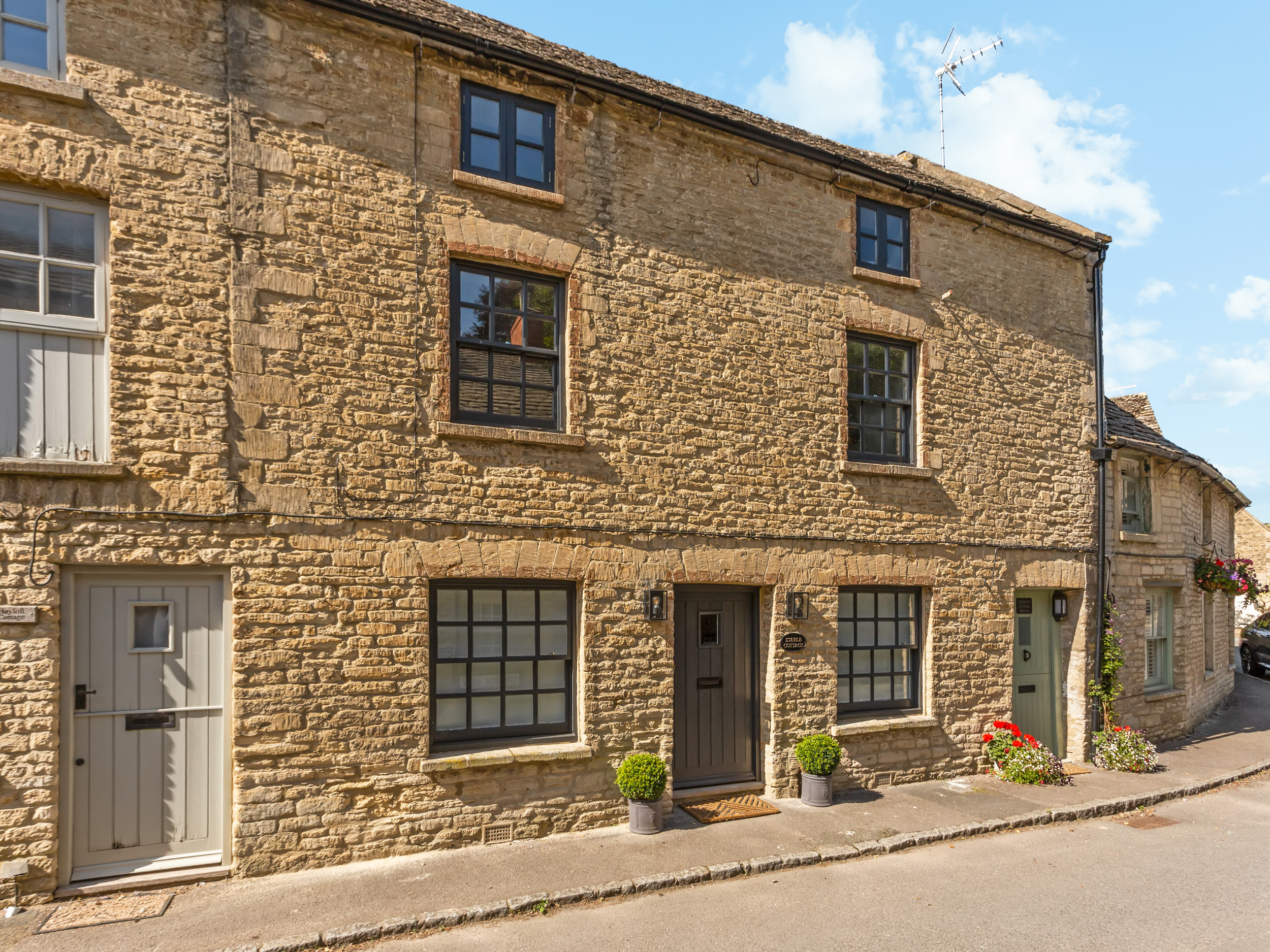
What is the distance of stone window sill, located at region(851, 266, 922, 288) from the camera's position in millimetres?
9859

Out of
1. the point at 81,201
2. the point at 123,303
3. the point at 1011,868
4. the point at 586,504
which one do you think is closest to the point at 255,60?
the point at 81,201

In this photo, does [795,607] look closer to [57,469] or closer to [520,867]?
[520,867]

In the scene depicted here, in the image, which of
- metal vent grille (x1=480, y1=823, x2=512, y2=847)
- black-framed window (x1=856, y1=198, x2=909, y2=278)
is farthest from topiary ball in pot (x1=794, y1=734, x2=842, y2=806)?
black-framed window (x1=856, y1=198, x2=909, y2=278)

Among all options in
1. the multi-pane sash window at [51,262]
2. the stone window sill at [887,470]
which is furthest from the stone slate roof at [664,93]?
the stone window sill at [887,470]

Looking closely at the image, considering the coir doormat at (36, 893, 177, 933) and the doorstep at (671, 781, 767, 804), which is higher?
the coir doormat at (36, 893, 177, 933)

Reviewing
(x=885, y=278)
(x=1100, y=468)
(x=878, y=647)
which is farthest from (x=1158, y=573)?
(x=885, y=278)

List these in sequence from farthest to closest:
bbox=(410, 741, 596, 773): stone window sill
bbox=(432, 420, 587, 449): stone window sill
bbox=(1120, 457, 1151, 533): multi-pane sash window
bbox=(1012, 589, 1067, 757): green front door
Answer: bbox=(1120, 457, 1151, 533): multi-pane sash window, bbox=(1012, 589, 1067, 757): green front door, bbox=(432, 420, 587, 449): stone window sill, bbox=(410, 741, 596, 773): stone window sill

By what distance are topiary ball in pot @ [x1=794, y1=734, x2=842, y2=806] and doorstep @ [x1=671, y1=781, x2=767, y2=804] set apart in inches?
19.8

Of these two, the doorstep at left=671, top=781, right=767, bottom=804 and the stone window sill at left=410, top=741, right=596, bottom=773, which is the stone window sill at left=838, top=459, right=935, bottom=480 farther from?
the stone window sill at left=410, top=741, right=596, bottom=773

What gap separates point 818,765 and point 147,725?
6.52 m

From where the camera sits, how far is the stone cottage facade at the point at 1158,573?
12289 millimetres

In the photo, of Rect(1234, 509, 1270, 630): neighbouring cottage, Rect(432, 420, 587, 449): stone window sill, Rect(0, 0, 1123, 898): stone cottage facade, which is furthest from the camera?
Rect(1234, 509, 1270, 630): neighbouring cottage

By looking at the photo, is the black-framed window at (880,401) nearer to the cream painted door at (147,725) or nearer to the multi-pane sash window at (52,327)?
the cream painted door at (147,725)

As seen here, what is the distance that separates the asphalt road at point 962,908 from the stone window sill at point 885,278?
655 centimetres
